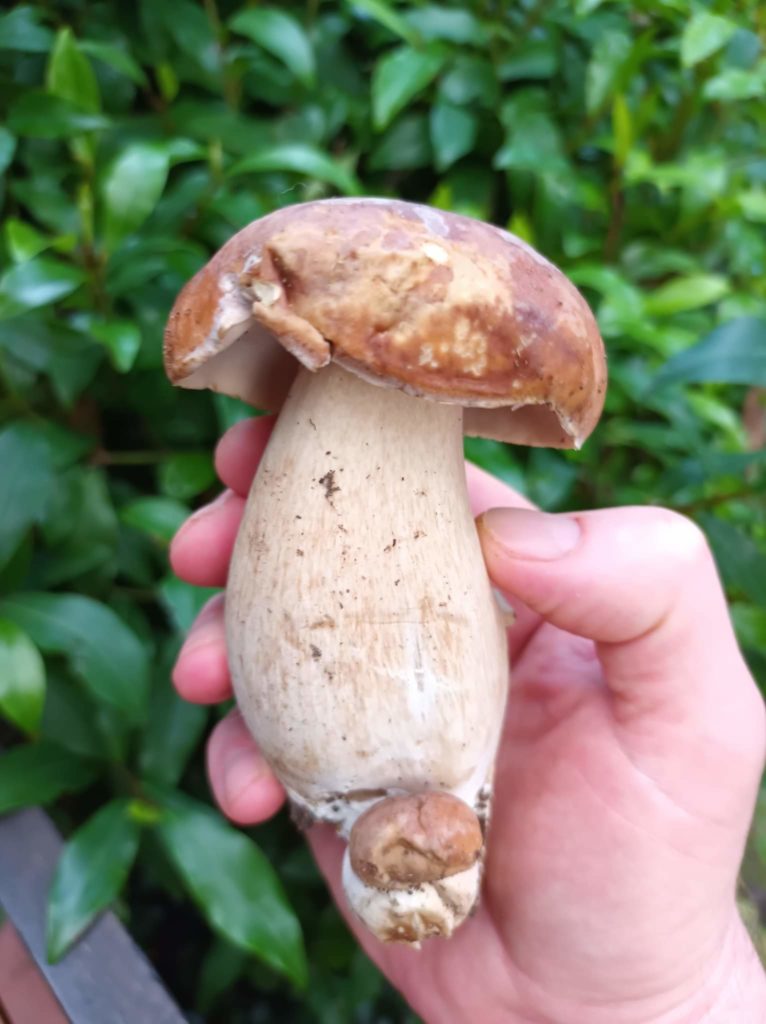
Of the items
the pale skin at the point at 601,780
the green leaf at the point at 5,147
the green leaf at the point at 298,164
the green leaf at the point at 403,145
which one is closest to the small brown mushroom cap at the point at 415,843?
the pale skin at the point at 601,780

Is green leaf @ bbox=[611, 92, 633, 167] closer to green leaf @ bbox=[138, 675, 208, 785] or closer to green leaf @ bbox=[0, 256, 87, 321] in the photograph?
green leaf @ bbox=[0, 256, 87, 321]

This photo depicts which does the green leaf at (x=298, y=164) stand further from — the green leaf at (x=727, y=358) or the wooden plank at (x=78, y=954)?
the wooden plank at (x=78, y=954)

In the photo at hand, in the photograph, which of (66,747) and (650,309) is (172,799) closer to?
(66,747)

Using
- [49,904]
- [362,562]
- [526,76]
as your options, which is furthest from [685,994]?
[526,76]

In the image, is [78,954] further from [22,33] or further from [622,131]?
[622,131]

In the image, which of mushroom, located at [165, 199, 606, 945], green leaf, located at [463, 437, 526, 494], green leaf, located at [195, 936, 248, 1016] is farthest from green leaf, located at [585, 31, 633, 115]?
green leaf, located at [195, 936, 248, 1016]
